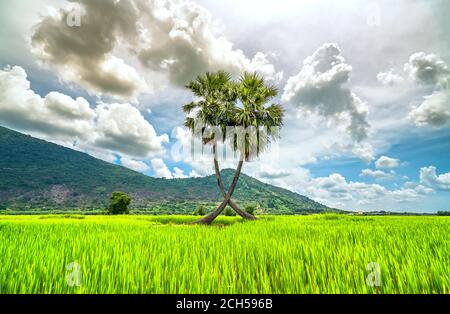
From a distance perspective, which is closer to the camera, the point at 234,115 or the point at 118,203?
the point at 234,115

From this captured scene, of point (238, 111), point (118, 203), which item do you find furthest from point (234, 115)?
point (118, 203)

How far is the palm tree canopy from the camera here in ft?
71.0

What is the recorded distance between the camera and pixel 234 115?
22.3m

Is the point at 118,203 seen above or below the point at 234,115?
below

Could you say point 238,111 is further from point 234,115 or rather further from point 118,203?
point 118,203

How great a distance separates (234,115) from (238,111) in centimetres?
52

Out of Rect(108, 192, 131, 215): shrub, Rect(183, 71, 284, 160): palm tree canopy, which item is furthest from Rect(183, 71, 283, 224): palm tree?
Rect(108, 192, 131, 215): shrub

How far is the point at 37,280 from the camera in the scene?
3160 millimetres

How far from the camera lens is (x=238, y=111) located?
22125 millimetres

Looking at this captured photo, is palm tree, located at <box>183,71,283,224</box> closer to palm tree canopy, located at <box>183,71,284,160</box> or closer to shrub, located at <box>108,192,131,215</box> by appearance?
palm tree canopy, located at <box>183,71,284,160</box>

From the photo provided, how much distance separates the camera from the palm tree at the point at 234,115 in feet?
70.9

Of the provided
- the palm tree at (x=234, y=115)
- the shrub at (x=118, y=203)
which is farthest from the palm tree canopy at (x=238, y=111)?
the shrub at (x=118, y=203)
